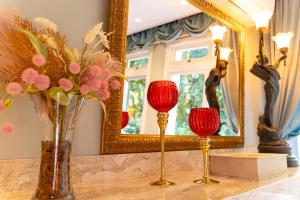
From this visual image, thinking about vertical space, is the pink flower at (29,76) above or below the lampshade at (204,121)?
above

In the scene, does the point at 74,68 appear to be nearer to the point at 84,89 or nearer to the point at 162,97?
Answer: the point at 84,89

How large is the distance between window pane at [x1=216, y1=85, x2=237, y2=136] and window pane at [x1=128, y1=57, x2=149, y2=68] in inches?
24.4

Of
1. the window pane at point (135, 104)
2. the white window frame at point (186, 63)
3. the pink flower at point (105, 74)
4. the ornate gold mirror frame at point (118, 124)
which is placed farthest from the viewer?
the white window frame at point (186, 63)

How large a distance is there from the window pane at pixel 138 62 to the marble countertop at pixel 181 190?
1.60 ft

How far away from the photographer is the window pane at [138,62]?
112 cm

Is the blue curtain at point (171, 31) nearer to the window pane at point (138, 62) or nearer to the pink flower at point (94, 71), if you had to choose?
the window pane at point (138, 62)

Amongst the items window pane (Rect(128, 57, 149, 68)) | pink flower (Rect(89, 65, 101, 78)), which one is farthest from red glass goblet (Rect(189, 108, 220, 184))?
pink flower (Rect(89, 65, 101, 78))

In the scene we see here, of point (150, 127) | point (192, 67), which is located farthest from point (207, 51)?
point (150, 127)

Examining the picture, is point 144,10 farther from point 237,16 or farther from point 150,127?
point 237,16

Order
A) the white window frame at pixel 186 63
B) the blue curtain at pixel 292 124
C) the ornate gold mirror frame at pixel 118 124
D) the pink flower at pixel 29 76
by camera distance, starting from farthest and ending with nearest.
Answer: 1. the blue curtain at pixel 292 124
2. the white window frame at pixel 186 63
3. the ornate gold mirror frame at pixel 118 124
4. the pink flower at pixel 29 76

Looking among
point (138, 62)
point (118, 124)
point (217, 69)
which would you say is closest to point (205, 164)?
point (118, 124)

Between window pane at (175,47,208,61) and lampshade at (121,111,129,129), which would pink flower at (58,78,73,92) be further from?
window pane at (175,47,208,61)

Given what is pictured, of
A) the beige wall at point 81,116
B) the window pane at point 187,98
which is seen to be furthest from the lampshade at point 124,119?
the window pane at point 187,98

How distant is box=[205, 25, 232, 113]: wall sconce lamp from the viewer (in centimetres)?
155
